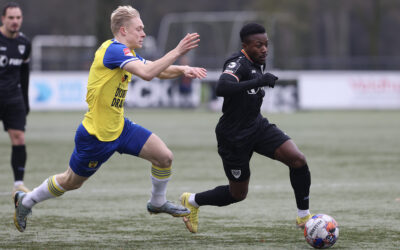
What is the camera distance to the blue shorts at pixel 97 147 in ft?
22.6

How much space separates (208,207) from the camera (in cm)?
884

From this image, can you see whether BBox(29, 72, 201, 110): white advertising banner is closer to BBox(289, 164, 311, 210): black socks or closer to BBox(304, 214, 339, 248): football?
BBox(289, 164, 311, 210): black socks

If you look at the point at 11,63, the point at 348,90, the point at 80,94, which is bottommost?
the point at 80,94

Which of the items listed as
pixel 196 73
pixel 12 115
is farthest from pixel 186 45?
pixel 12 115

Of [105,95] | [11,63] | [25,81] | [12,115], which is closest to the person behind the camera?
[105,95]

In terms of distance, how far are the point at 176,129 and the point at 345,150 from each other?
631 cm

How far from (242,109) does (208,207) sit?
2175 millimetres

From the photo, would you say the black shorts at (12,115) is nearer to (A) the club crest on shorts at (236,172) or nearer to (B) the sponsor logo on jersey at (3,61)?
(B) the sponsor logo on jersey at (3,61)

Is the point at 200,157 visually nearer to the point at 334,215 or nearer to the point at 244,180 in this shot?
the point at 334,215

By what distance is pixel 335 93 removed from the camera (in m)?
29.6

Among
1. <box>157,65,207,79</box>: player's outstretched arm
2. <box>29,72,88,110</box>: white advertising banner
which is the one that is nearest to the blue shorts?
<box>157,65,207,79</box>: player's outstretched arm

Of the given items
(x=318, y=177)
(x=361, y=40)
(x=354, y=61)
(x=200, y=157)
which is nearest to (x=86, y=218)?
(x=318, y=177)

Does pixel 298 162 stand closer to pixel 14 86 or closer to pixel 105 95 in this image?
pixel 105 95

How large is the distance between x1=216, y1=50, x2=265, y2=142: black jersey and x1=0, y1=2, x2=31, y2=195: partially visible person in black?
3.71 metres
